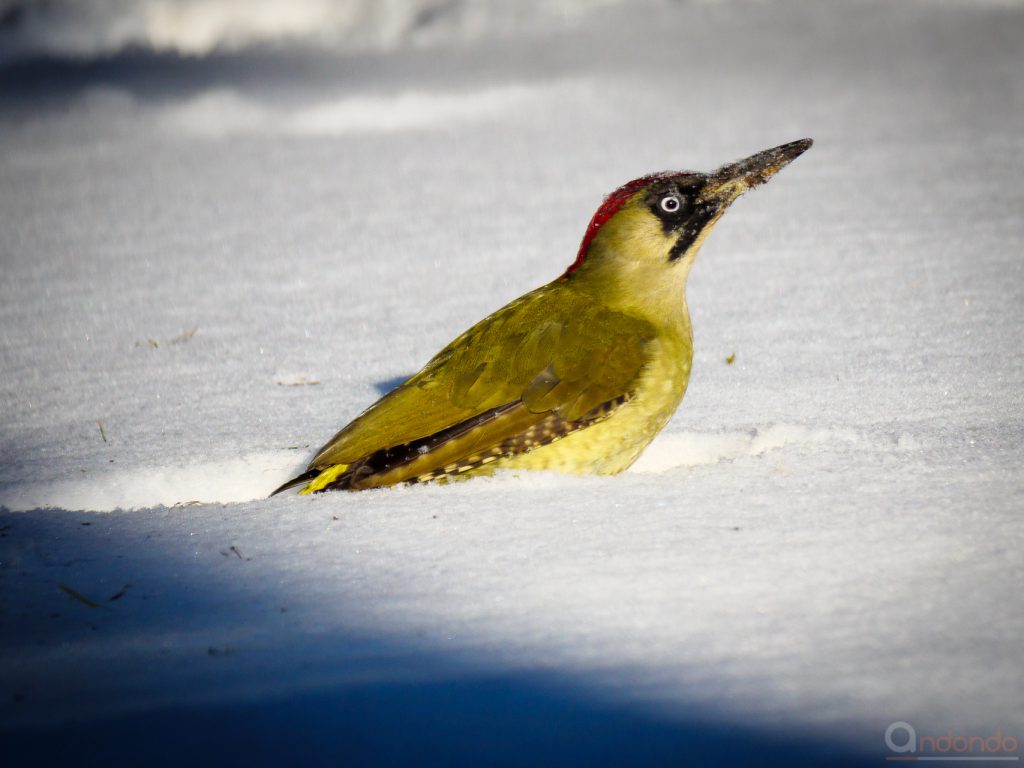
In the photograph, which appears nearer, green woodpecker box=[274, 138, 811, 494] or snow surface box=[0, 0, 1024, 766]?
snow surface box=[0, 0, 1024, 766]

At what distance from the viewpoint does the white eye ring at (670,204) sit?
257 centimetres

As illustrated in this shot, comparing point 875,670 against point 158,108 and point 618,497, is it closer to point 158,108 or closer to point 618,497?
point 618,497

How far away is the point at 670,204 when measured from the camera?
101 inches

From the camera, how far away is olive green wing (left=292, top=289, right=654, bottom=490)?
88.4 inches

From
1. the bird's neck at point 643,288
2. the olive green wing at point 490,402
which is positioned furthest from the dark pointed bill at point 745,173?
the olive green wing at point 490,402

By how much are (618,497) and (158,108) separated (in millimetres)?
6484

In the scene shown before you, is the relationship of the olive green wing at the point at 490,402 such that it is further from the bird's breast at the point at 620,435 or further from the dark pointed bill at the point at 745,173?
the dark pointed bill at the point at 745,173

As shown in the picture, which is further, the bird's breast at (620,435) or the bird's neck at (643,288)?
the bird's neck at (643,288)

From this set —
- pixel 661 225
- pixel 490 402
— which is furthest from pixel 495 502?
pixel 661 225

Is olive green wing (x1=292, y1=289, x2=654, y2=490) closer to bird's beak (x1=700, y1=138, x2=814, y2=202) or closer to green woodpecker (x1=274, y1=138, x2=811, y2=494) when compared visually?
green woodpecker (x1=274, y1=138, x2=811, y2=494)

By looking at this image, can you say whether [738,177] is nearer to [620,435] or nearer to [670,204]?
[670,204]

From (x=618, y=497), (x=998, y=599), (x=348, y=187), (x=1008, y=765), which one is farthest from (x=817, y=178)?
(x=1008, y=765)

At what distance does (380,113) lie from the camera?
7113 mm

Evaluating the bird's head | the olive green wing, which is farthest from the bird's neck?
the olive green wing
